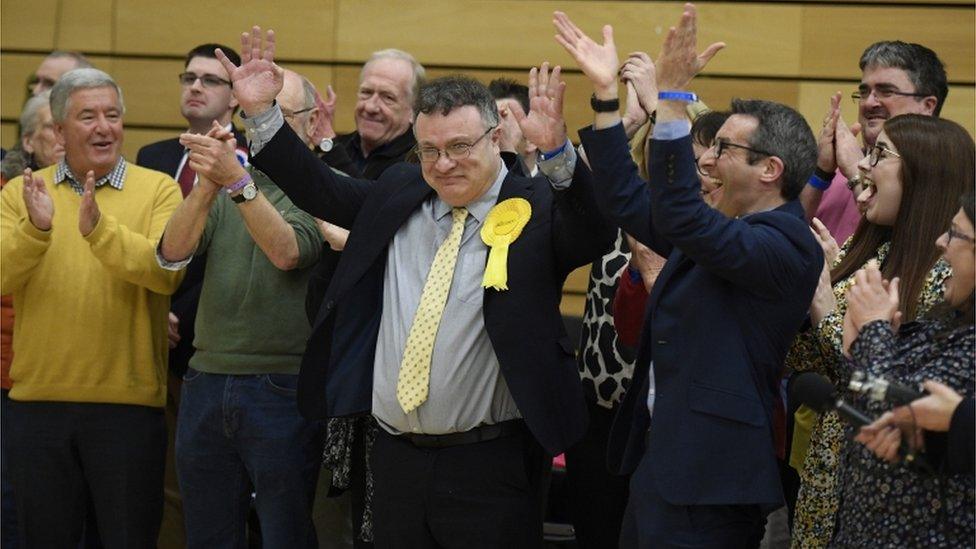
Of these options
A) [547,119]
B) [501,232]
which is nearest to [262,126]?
[501,232]

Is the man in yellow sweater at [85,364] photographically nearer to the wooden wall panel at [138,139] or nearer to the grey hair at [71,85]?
the grey hair at [71,85]

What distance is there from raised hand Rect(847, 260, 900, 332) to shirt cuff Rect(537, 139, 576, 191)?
2.63 ft

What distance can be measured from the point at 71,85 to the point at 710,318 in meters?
2.80

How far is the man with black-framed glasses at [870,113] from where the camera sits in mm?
4461

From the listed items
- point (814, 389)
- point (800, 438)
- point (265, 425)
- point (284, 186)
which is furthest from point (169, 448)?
point (814, 389)

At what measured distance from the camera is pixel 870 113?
4527 millimetres

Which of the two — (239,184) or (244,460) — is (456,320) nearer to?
(239,184)

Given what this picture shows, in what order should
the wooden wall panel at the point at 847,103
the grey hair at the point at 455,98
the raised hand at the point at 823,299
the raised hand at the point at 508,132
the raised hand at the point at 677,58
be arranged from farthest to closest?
the wooden wall panel at the point at 847,103 < the raised hand at the point at 508,132 < the grey hair at the point at 455,98 < the raised hand at the point at 823,299 < the raised hand at the point at 677,58

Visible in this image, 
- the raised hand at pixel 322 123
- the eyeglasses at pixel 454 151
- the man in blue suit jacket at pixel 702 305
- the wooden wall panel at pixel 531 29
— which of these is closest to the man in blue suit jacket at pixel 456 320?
the eyeglasses at pixel 454 151

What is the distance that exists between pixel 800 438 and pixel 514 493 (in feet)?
2.71

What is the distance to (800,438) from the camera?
3865 mm

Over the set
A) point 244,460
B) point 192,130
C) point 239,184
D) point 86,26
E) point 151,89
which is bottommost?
point 244,460

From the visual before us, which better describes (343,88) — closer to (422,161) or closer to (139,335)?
(139,335)

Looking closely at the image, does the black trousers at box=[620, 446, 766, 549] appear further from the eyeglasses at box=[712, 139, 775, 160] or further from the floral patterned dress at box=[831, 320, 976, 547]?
the eyeglasses at box=[712, 139, 775, 160]
